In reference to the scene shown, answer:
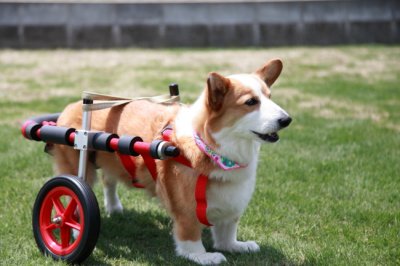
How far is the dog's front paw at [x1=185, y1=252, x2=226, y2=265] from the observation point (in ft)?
11.2

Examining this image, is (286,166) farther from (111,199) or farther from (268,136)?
(268,136)

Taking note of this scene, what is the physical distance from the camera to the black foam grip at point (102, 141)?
130 inches

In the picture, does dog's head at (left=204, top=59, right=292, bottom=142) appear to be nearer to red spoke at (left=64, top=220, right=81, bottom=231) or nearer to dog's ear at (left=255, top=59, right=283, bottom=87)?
dog's ear at (left=255, top=59, right=283, bottom=87)

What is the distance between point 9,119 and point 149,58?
4433 mm

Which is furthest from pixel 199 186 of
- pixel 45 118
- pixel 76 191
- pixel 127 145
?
pixel 45 118

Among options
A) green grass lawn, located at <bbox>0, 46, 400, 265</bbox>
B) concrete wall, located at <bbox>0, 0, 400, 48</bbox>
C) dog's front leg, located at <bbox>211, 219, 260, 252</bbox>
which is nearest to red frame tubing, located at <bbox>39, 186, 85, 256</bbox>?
green grass lawn, located at <bbox>0, 46, 400, 265</bbox>

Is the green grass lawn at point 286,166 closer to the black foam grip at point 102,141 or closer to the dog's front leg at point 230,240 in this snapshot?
the dog's front leg at point 230,240

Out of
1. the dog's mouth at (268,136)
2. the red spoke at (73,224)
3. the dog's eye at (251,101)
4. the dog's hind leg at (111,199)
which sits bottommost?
the dog's hind leg at (111,199)

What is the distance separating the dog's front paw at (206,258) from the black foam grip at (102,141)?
0.85 metres

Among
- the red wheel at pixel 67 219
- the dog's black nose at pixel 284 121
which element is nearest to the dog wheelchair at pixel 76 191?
the red wheel at pixel 67 219

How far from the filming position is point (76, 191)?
324 cm

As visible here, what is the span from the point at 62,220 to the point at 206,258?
93 centimetres

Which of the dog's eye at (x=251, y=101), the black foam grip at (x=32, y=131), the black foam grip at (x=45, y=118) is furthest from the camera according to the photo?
the black foam grip at (x=45, y=118)

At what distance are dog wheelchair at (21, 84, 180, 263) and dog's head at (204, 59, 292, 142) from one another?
322 mm
